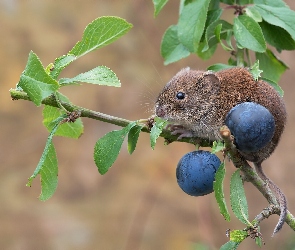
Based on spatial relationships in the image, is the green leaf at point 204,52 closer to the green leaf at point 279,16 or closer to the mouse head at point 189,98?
the mouse head at point 189,98

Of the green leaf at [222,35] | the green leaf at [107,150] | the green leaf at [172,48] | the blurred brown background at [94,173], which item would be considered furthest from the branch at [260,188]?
the blurred brown background at [94,173]

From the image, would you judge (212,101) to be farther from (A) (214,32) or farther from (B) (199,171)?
(B) (199,171)

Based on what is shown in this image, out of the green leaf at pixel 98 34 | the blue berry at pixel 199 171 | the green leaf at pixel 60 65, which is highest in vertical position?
the green leaf at pixel 98 34

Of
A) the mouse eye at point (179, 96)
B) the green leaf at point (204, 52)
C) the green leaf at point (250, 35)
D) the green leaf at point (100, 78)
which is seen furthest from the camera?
the mouse eye at point (179, 96)

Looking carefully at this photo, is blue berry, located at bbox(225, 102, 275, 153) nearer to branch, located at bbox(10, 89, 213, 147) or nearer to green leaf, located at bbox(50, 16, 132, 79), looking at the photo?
branch, located at bbox(10, 89, 213, 147)

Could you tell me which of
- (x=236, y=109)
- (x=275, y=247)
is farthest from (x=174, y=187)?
(x=236, y=109)

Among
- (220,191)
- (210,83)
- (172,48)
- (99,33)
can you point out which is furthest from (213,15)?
(220,191)
